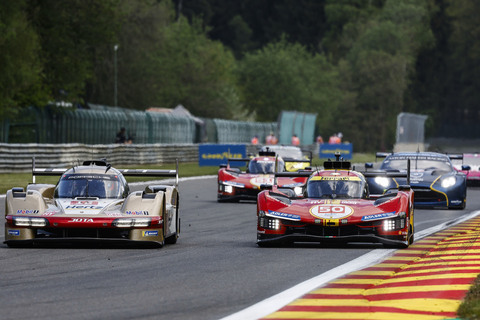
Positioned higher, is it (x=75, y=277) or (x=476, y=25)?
(x=476, y=25)

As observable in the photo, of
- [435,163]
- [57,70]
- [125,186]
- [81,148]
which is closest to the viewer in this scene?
[125,186]

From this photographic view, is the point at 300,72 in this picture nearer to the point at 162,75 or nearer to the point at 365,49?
the point at 365,49

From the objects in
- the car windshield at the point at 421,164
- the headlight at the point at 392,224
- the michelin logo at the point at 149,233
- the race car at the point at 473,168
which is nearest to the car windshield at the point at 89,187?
the michelin logo at the point at 149,233

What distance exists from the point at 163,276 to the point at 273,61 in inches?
4111

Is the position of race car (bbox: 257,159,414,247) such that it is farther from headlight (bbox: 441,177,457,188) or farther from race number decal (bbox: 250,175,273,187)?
race number decal (bbox: 250,175,273,187)

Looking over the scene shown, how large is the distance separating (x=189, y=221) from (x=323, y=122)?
98.5 meters

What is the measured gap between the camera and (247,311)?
9.32 m

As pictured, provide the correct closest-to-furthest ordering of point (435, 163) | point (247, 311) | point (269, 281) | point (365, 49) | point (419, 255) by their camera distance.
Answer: point (247, 311), point (269, 281), point (419, 255), point (435, 163), point (365, 49)

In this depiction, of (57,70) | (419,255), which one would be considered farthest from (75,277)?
(57,70)

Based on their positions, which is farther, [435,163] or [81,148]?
[81,148]

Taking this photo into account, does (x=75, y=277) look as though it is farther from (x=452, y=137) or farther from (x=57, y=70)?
(x=452, y=137)

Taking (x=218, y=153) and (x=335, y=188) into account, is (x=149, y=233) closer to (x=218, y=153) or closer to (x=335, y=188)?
(x=335, y=188)

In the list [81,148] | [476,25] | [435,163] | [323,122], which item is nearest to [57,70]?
[81,148]

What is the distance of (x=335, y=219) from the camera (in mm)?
15531
